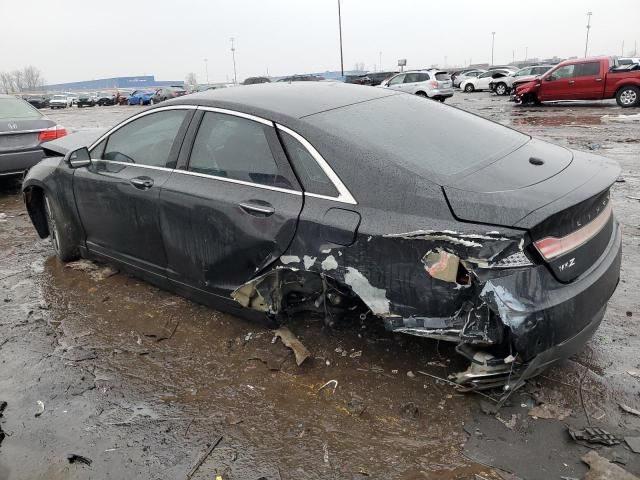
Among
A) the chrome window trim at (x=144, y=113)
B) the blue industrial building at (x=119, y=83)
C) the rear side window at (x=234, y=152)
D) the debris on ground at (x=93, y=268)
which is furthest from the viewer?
the blue industrial building at (x=119, y=83)

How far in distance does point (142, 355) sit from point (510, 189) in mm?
2458

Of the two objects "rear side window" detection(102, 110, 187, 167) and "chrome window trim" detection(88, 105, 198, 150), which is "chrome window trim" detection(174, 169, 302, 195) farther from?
"chrome window trim" detection(88, 105, 198, 150)

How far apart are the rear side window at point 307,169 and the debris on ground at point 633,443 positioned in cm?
180

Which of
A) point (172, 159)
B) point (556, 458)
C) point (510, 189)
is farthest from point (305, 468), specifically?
point (172, 159)

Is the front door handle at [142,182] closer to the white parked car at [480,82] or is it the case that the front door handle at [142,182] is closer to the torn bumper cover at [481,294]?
the torn bumper cover at [481,294]

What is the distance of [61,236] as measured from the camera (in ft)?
15.0

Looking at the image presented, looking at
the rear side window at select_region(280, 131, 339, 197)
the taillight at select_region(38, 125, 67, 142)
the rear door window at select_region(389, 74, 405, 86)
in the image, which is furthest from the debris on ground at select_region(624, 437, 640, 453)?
the rear door window at select_region(389, 74, 405, 86)

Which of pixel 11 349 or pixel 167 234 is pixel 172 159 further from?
pixel 11 349

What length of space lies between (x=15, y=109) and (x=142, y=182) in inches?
226

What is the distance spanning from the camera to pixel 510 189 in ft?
7.97

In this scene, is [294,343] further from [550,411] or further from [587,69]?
[587,69]

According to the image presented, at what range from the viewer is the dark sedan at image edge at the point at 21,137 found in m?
7.23

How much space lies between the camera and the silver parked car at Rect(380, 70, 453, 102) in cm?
2455

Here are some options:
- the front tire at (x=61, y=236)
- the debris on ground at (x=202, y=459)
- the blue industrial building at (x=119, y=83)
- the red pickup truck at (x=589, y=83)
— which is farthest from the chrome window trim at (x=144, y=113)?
the blue industrial building at (x=119, y=83)
